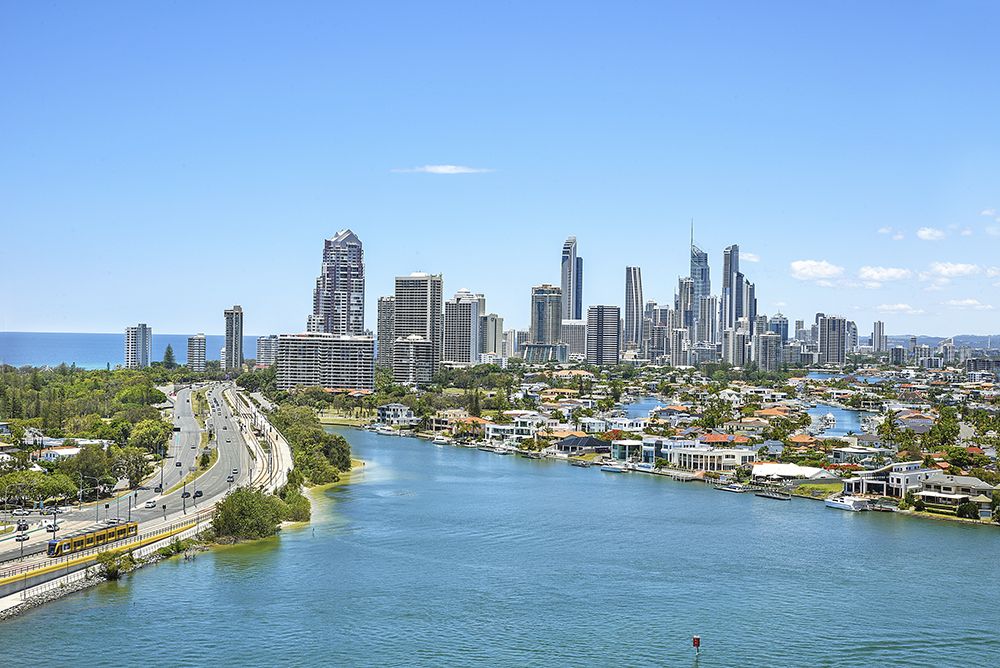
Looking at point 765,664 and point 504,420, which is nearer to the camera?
point 765,664

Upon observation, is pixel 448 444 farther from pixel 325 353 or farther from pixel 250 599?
pixel 250 599

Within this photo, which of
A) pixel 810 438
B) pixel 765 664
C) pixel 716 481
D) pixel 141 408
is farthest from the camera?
pixel 141 408

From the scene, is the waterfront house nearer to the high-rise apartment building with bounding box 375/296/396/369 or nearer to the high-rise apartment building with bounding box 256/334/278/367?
the high-rise apartment building with bounding box 375/296/396/369

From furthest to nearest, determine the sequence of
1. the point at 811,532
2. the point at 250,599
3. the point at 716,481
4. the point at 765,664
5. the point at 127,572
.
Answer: the point at 716,481, the point at 811,532, the point at 127,572, the point at 250,599, the point at 765,664

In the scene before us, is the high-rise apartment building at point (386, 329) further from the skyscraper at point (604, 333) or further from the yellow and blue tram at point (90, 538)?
the yellow and blue tram at point (90, 538)

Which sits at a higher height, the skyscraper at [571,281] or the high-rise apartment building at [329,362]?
the skyscraper at [571,281]

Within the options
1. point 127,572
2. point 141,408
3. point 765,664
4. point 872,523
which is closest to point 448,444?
point 141,408

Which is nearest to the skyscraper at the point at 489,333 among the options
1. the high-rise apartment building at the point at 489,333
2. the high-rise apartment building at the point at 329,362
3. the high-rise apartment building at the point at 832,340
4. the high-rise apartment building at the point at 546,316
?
the high-rise apartment building at the point at 489,333
